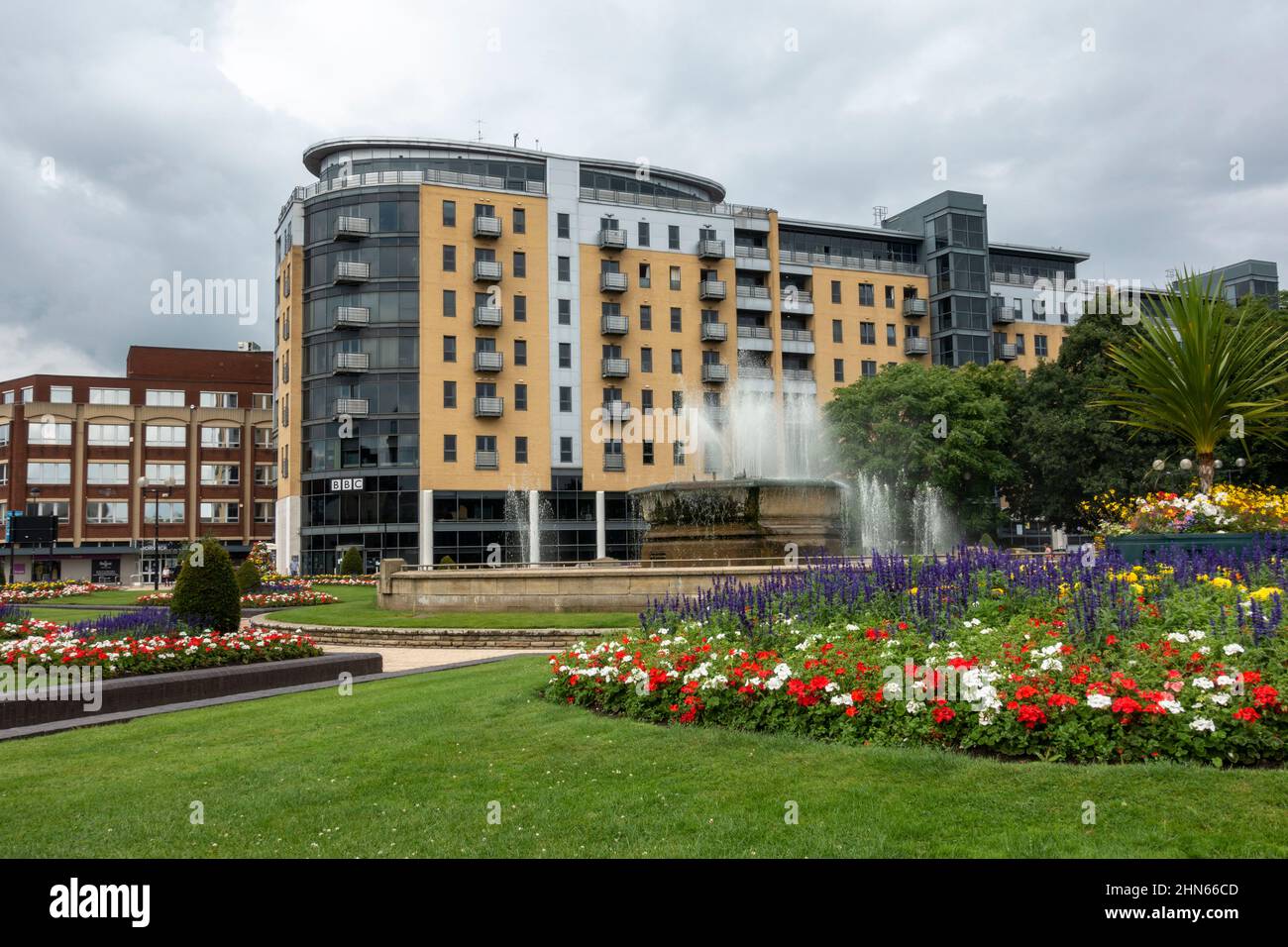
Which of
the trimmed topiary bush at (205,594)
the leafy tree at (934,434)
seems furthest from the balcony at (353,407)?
the trimmed topiary bush at (205,594)

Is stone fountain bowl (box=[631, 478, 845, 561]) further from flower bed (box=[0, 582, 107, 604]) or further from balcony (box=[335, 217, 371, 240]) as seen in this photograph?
balcony (box=[335, 217, 371, 240])

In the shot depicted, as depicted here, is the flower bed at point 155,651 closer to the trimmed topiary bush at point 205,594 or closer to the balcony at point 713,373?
the trimmed topiary bush at point 205,594

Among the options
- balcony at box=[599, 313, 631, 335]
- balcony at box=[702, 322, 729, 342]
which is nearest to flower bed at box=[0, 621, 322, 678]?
balcony at box=[599, 313, 631, 335]

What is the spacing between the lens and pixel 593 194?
215 feet

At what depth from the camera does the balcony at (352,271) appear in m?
60.3

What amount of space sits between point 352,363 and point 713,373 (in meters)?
23.4

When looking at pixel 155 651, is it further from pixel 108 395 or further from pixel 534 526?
pixel 108 395

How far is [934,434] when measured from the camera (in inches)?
2042

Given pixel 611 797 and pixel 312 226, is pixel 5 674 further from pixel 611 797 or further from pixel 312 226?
pixel 312 226

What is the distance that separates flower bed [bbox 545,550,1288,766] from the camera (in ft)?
22.1

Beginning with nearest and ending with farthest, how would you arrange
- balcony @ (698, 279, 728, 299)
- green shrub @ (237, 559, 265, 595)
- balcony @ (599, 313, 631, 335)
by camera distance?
green shrub @ (237, 559, 265, 595)
balcony @ (599, 313, 631, 335)
balcony @ (698, 279, 728, 299)

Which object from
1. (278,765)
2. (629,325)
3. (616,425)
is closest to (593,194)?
(629,325)

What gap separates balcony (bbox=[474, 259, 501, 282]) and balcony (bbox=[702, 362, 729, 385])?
15.1 metres

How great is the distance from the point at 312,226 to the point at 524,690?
5785 centimetres
